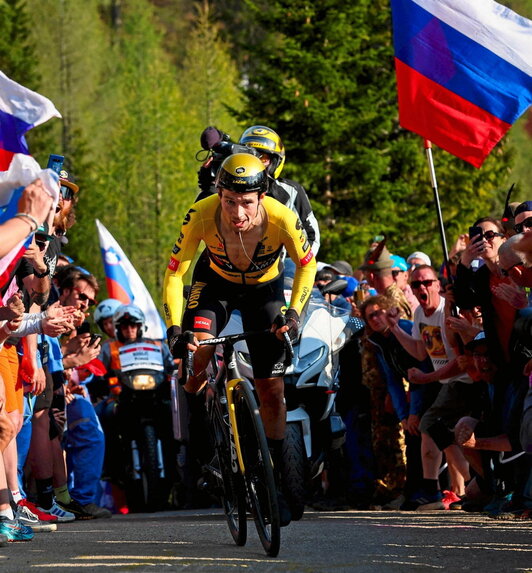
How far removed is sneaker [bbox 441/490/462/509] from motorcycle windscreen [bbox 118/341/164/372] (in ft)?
11.2

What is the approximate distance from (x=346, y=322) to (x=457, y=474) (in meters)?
1.82

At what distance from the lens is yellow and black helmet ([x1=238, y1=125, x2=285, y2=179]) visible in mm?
11008

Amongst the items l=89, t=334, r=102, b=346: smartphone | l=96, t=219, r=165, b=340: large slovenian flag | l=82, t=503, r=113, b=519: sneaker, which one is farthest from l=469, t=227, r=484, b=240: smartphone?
l=96, t=219, r=165, b=340: large slovenian flag

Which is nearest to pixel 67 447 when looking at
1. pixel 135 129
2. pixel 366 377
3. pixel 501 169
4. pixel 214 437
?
pixel 366 377

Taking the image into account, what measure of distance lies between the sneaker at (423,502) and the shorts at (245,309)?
301 centimetres

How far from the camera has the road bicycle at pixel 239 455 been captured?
7422mm

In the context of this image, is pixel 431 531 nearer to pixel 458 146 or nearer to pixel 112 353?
pixel 458 146

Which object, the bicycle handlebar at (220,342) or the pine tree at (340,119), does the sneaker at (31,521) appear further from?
the pine tree at (340,119)

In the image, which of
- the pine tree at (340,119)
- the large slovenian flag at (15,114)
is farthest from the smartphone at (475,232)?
the pine tree at (340,119)

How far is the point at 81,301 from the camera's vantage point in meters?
12.4

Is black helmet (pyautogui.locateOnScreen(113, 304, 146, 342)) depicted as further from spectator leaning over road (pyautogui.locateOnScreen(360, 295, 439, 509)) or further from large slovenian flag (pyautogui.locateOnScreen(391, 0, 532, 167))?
large slovenian flag (pyautogui.locateOnScreen(391, 0, 532, 167))

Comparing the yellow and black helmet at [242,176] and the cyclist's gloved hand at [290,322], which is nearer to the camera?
the cyclist's gloved hand at [290,322]

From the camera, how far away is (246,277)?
29.3 feet

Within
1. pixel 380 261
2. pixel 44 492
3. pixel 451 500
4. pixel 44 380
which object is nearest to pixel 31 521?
pixel 44 380
